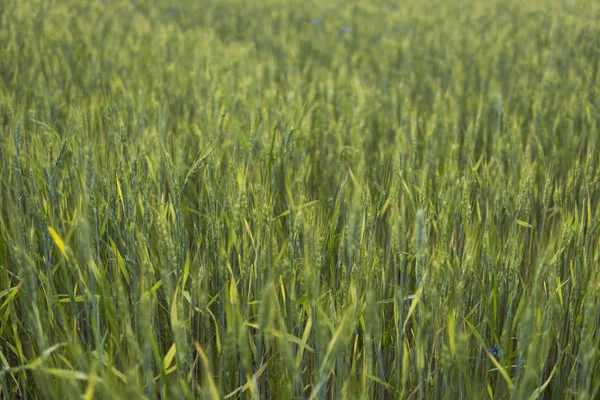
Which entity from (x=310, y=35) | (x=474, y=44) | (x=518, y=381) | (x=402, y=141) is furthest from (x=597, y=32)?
(x=518, y=381)

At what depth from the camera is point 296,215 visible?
0.92 metres

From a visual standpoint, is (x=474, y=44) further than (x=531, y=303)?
Yes

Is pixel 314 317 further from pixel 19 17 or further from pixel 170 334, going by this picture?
A: pixel 19 17

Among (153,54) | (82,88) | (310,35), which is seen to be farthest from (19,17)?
(310,35)

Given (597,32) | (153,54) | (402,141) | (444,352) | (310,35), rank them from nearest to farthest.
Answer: (444,352)
(402,141)
(153,54)
(597,32)
(310,35)

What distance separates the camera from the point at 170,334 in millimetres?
1056

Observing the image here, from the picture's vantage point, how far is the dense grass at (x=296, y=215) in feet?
2.60

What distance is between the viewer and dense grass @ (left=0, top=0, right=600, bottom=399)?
79cm

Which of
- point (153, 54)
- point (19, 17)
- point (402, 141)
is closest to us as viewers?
point (402, 141)

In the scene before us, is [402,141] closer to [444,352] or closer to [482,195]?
[482,195]

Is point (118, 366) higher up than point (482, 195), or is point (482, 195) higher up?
point (482, 195)

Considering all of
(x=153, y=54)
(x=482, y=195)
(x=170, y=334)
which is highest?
(x=153, y=54)

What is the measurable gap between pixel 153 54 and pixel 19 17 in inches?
40.5

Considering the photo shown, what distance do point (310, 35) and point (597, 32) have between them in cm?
189
